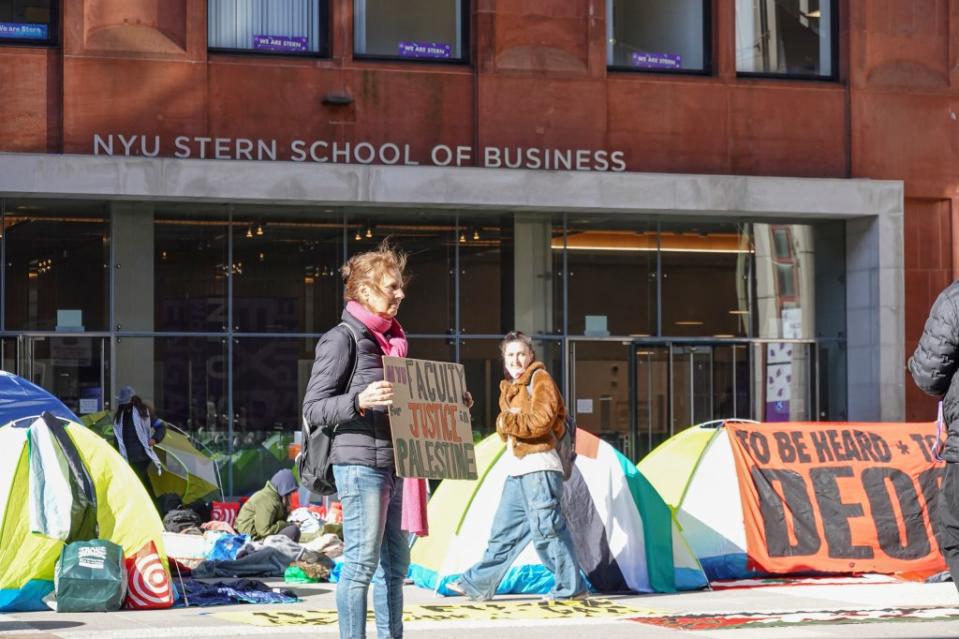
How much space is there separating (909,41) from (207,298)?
993 cm

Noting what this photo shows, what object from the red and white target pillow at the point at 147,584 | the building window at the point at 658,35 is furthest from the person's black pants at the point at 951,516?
the building window at the point at 658,35

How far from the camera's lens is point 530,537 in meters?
11.6

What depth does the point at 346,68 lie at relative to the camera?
67.2ft

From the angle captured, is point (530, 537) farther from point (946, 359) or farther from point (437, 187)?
point (437, 187)

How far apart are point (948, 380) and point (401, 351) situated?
276 cm

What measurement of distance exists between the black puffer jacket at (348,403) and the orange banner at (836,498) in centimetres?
661

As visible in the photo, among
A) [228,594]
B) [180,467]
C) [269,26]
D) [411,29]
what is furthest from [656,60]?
[228,594]

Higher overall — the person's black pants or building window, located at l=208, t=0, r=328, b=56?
building window, located at l=208, t=0, r=328, b=56

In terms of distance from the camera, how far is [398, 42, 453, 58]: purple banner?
68.7 ft

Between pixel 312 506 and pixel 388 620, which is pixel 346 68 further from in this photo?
pixel 388 620

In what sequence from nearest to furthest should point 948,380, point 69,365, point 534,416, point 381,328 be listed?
point 381,328 < point 948,380 < point 534,416 < point 69,365

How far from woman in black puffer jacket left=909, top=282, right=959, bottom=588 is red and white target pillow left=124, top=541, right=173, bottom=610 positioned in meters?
5.38

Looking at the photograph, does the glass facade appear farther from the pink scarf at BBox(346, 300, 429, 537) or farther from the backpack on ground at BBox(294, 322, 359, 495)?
the backpack on ground at BBox(294, 322, 359, 495)

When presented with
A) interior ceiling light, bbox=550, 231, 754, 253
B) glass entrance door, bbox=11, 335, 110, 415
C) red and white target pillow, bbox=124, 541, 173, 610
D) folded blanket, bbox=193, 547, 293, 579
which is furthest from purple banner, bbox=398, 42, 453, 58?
red and white target pillow, bbox=124, 541, 173, 610
